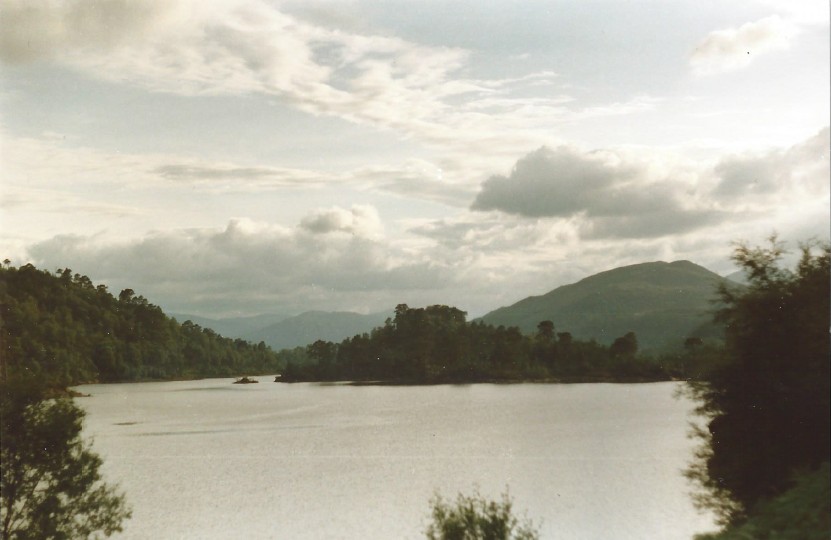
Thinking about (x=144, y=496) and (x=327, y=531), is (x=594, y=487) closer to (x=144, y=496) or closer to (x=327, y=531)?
(x=327, y=531)

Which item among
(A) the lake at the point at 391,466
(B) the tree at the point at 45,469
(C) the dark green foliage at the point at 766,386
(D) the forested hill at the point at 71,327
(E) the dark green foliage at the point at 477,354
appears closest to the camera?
(B) the tree at the point at 45,469

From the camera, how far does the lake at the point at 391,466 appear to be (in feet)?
145

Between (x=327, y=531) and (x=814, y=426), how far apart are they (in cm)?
2741

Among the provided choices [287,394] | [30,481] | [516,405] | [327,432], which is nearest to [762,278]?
[30,481]

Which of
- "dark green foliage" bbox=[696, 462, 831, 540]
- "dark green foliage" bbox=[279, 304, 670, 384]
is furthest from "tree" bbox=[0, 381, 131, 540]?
"dark green foliage" bbox=[279, 304, 670, 384]

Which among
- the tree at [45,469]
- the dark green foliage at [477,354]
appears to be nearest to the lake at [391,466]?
the tree at [45,469]

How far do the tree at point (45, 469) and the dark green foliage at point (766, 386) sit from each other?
80.2 feet

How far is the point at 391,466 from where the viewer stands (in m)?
62.6

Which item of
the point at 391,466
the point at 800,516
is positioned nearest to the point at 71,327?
the point at 391,466

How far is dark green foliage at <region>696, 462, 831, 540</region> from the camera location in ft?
54.9

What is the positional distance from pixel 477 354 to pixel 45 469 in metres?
149

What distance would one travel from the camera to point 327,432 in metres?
84.9

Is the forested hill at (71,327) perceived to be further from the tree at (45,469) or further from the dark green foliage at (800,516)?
the dark green foliage at (800,516)

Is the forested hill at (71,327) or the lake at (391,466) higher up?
the forested hill at (71,327)
